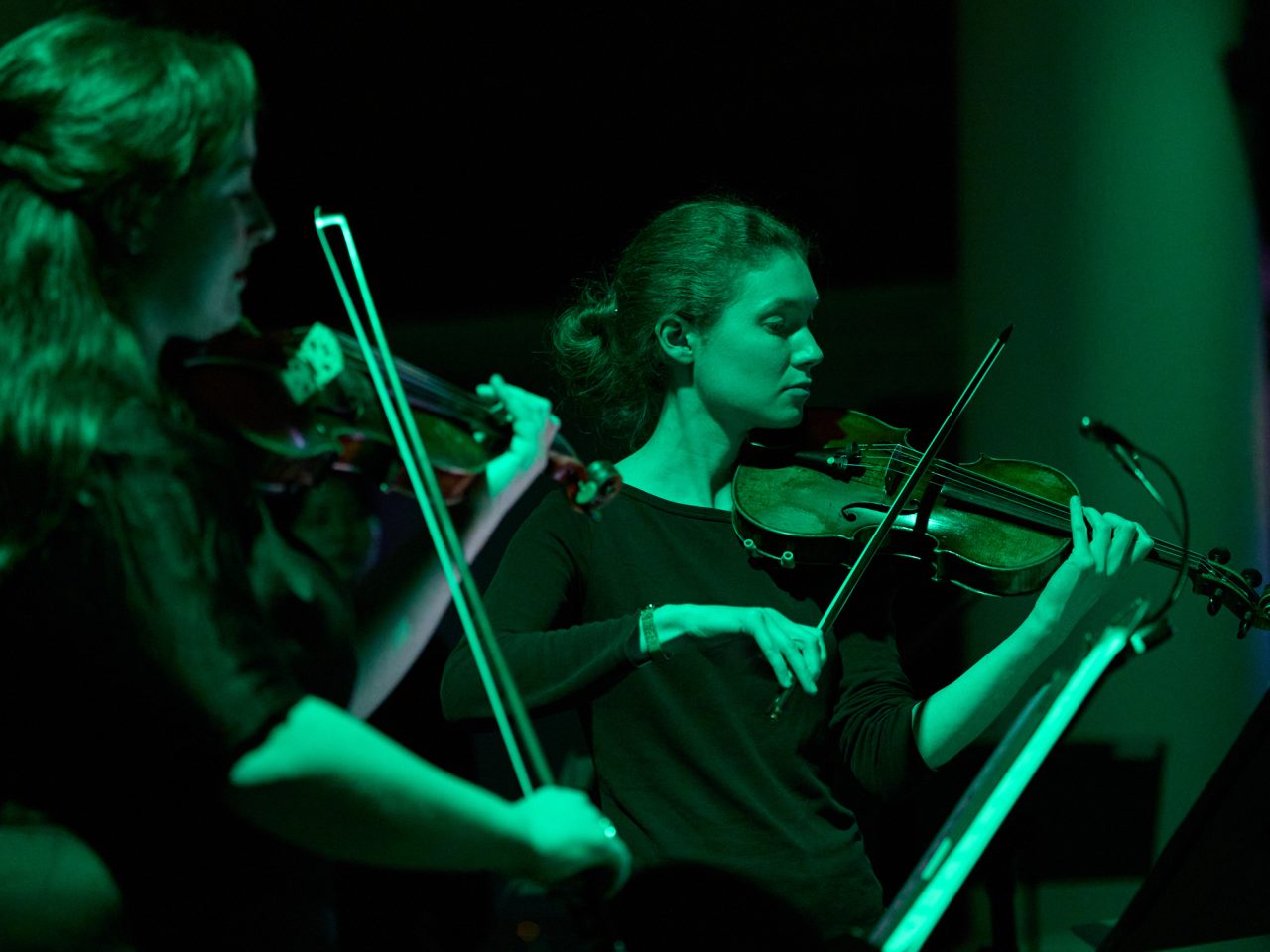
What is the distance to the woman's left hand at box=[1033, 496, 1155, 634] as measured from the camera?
1644mm

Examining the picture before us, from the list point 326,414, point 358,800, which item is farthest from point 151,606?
point 326,414

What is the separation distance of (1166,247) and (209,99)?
2281 millimetres

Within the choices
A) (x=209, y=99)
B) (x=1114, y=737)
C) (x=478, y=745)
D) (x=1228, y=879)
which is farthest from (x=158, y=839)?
(x=1114, y=737)

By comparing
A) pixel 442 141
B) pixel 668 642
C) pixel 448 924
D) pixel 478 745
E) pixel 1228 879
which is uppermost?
pixel 442 141

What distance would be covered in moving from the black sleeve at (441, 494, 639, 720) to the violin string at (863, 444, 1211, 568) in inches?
17.2

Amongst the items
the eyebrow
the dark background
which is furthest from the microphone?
the dark background

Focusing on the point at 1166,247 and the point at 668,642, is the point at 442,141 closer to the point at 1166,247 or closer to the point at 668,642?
the point at 668,642

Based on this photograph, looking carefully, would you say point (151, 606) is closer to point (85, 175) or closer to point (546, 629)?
point (85, 175)

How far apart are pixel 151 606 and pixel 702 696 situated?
88cm

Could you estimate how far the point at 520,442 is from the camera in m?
1.37

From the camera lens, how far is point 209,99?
1012mm

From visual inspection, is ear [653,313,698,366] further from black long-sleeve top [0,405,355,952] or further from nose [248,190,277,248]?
black long-sleeve top [0,405,355,952]

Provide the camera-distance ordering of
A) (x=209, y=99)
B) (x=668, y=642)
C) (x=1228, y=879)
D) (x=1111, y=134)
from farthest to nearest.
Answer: (x=1111, y=134), (x=668, y=642), (x=1228, y=879), (x=209, y=99)

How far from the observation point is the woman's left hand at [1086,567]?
1.64 meters
